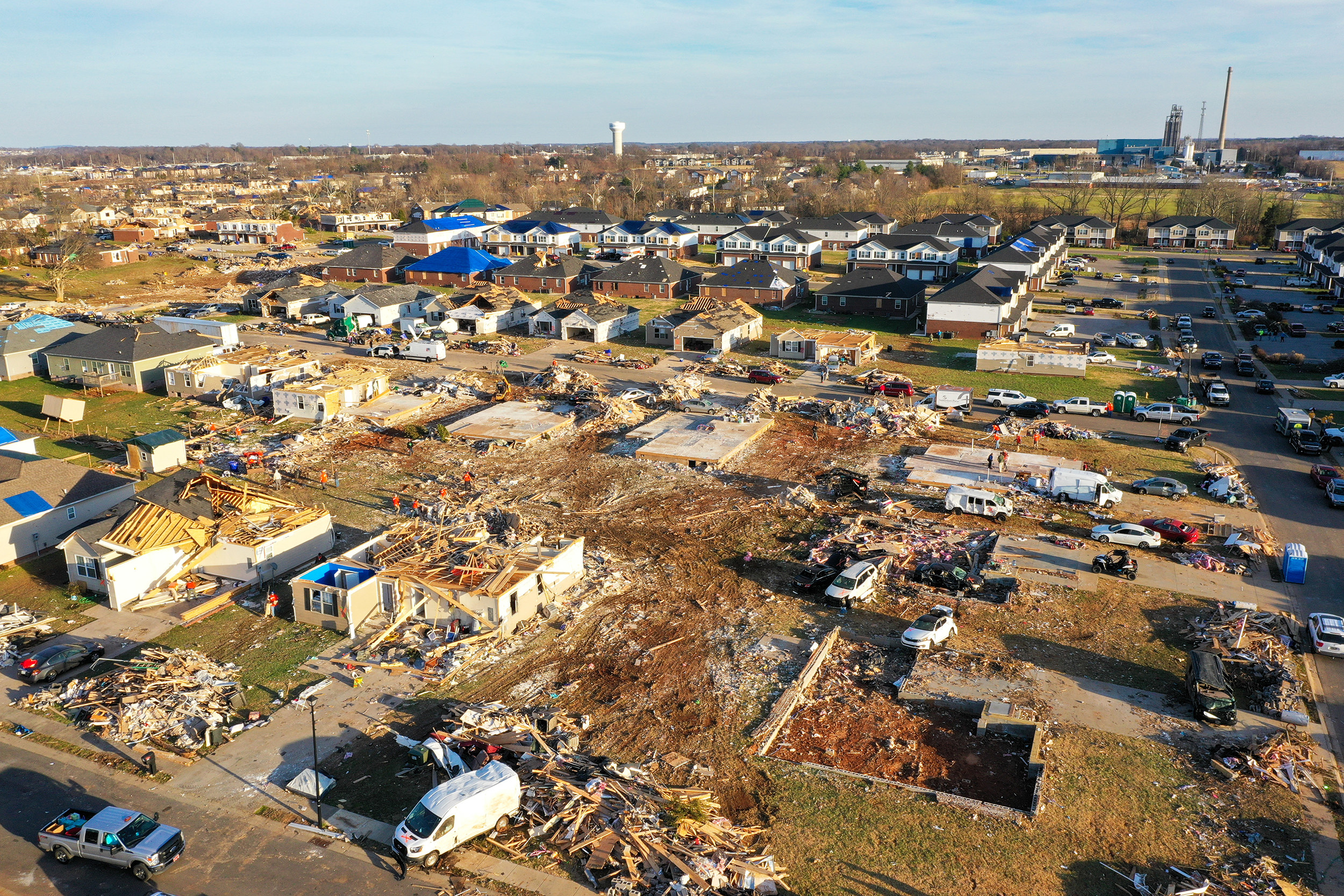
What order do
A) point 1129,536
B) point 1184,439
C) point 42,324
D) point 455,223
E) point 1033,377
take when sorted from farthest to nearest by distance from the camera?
point 455,223 < point 42,324 < point 1033,377 < point 1184,439 < point 1129,536

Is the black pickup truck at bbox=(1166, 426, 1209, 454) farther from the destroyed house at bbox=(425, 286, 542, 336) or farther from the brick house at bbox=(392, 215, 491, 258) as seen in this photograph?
the brick house at bbox=(392, 215, 491, 258)

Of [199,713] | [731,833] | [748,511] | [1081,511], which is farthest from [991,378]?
[199,713]

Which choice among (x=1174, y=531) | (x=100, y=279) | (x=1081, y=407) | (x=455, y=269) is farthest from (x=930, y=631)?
(x=100, y=279)

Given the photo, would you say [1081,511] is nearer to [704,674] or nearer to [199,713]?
[704,674]

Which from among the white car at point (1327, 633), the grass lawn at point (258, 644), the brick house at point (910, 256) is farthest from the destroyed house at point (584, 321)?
the white car at point (1327, 633)

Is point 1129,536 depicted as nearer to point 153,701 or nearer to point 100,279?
point 153,701
